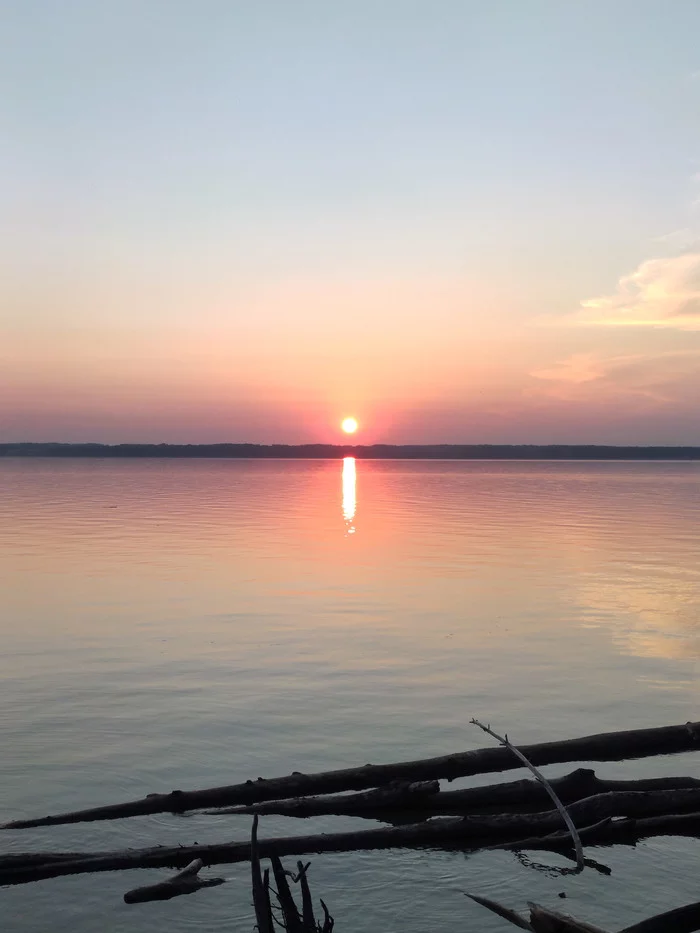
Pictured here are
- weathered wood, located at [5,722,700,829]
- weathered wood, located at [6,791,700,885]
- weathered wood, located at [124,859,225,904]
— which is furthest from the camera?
weathered wood, located at [5,722,700,829]

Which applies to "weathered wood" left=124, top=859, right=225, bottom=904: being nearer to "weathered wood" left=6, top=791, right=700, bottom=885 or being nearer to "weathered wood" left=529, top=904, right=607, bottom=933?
"weathered wood" left=6, top=791, right=700, bottom=885

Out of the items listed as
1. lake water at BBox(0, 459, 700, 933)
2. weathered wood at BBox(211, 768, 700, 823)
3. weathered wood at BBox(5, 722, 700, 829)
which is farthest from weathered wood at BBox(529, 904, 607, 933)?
weathered wood at BBox(5, 722, 700, 829)

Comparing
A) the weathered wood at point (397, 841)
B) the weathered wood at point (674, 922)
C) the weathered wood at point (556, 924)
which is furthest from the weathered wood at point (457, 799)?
the weathered wood at point (674, 922)

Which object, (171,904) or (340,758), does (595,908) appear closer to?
(171,904)

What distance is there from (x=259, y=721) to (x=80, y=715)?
10.9 ft

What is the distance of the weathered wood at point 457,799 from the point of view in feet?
34.2

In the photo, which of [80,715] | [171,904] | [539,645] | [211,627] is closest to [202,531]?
[211,627]

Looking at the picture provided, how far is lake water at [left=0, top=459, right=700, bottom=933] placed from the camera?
398 inches

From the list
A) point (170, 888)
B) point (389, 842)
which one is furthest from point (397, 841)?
point (170, 888)

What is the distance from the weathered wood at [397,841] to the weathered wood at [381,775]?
32.8 inches

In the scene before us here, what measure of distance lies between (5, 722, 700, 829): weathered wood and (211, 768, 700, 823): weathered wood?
21 cm

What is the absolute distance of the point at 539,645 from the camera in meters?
24.2

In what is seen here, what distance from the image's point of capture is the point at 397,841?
9.78 meters

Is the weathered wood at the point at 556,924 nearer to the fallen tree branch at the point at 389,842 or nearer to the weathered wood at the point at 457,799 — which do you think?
the fallen tree branch at the point at 389,842
